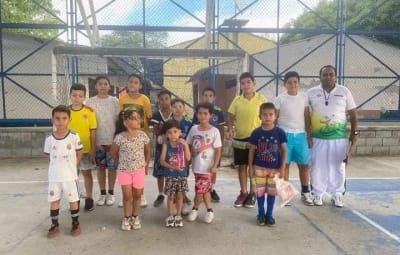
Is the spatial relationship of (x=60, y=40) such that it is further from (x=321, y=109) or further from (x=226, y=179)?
(x=321, y=109)

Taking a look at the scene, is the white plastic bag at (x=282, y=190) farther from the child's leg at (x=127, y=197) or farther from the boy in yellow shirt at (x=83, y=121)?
the boy in yellow shirt at (x=83, y=121)

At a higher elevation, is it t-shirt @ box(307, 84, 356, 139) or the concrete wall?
t-shirt @ box(307, 84, 356, 139)

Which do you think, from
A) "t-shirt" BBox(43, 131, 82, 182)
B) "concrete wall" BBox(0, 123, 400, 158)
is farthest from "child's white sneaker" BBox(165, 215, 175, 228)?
"concrete wall" BBox(0, 123, 400, 158)

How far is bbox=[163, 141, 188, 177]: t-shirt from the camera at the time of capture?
4152 millimetres

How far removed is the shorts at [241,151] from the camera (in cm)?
479

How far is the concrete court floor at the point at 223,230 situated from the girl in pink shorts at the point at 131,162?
8.1 inches

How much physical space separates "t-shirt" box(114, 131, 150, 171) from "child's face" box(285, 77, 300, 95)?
74.3 inches

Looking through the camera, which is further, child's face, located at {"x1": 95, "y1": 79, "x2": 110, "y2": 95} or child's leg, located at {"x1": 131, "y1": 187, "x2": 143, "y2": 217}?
child's face, located at {"x1": 95, "y1": 79, "x2": 110, "y2": 95}

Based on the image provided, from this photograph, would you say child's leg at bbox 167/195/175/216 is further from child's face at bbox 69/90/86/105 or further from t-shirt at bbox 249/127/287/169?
child's face at bbox 69/90/86/105

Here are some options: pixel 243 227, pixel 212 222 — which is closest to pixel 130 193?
pixel 212 222

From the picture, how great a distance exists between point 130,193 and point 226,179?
8.86 ft

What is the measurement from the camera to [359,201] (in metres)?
5.17

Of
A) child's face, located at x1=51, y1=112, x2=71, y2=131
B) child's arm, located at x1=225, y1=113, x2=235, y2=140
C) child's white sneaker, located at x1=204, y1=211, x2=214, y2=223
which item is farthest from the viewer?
child's arm, located at x1=225, y1=113, x2=235, y2=140

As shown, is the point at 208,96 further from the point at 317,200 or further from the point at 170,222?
the point at 317,200
